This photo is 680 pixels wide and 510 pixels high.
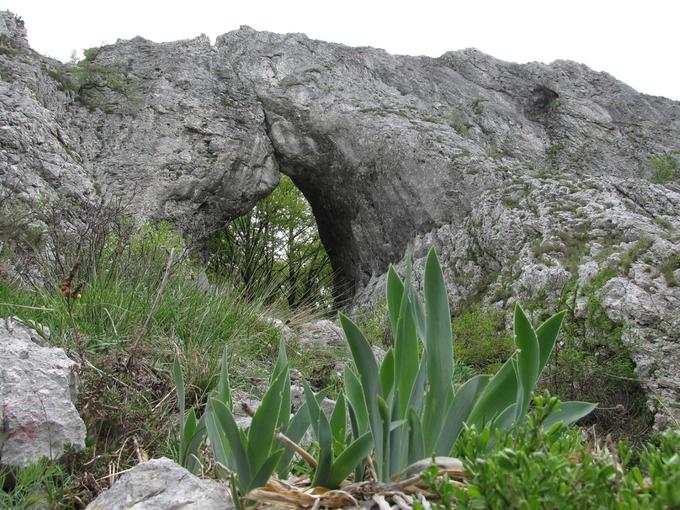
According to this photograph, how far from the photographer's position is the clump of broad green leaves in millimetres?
1071

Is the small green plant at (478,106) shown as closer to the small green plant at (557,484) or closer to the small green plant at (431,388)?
the small green plant at (431,388)

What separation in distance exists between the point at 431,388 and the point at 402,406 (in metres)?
0.07

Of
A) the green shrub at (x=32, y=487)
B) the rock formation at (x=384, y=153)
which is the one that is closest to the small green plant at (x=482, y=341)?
the rock formation at (x=384, y=153)

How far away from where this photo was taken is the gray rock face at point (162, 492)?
3.58 feet

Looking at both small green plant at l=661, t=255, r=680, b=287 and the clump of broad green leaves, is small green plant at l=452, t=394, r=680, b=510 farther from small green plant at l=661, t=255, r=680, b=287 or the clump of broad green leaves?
small green plant at l=661, t=255, r=680, b=287

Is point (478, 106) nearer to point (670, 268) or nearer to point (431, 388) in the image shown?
point (670, 268)

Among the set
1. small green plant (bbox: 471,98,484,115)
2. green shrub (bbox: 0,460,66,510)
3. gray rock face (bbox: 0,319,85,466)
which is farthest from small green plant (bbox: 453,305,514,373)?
small green plant (bbox: 471,98,484,115)

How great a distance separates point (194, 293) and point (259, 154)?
5.06 metres

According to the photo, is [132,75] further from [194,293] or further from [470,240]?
[194,293]

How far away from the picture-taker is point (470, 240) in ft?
23.0

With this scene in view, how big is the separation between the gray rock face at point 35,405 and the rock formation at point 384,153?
3.63 metres

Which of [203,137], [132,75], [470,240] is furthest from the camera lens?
[132,75]

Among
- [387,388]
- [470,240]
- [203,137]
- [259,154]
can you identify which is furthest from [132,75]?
[387,388]

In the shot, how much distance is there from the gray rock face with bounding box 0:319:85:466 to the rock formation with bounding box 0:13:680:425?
11.9 feet
